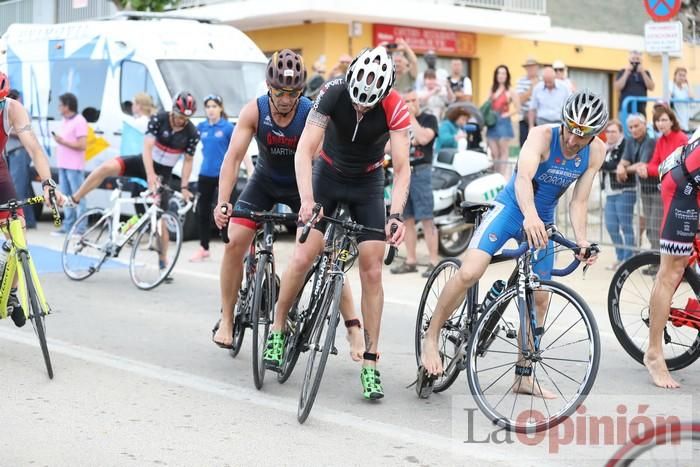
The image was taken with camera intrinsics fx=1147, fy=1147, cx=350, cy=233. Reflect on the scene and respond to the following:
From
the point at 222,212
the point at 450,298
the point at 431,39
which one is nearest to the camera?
the point at 450,298

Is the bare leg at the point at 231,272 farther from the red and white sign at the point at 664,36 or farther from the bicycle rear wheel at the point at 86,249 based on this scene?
the red and white sign at the point at 664,36

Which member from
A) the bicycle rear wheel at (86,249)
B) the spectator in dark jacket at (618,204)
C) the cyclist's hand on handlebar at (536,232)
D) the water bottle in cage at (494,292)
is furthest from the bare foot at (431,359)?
the spectator in dark jacket at (618,204)

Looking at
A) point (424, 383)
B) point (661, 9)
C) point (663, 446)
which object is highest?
point (661, 9)

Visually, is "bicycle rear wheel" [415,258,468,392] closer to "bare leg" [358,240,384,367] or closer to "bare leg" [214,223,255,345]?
"bare leg" [358,240,384,367]

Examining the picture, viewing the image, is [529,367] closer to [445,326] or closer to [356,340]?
[445,326]

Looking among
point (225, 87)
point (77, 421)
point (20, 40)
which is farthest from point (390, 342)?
point (20, 40)

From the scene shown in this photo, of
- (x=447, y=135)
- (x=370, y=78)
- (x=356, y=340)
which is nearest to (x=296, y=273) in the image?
(x=356, y=340)

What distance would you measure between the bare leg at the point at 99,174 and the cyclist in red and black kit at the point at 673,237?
247 inches

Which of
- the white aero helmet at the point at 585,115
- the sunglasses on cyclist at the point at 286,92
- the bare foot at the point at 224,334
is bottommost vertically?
the bare foot at the point at 224,334

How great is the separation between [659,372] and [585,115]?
6.63 feet

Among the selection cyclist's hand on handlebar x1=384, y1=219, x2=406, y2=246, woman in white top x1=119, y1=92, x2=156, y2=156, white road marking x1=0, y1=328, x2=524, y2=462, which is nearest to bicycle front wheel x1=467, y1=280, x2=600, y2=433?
white road marking x1=0, y1=328, x2=524, y2=462

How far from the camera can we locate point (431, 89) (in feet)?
58.4

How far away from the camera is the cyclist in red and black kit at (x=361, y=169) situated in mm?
6453

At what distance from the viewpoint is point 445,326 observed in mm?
6988
